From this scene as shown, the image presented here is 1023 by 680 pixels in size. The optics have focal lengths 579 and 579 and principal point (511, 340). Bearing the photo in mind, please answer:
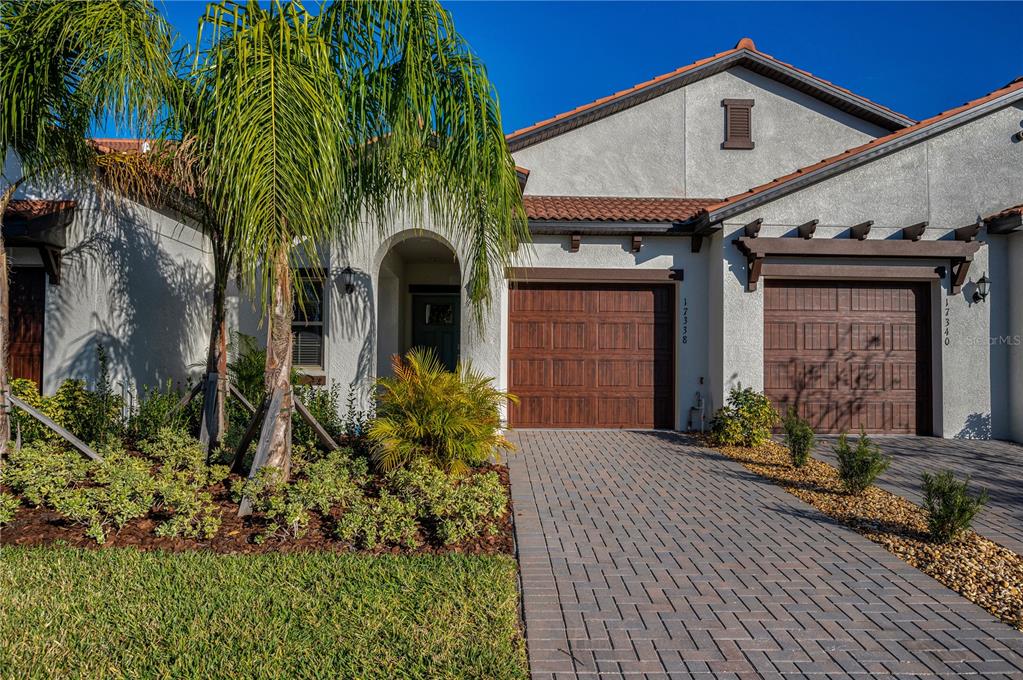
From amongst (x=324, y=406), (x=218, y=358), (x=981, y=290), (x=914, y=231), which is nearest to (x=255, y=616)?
(x=218, y=358)

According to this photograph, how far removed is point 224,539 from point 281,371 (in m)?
1.52

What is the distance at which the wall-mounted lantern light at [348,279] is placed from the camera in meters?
9.08

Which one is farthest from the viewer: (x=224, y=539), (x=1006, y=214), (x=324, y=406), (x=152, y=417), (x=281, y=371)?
(x=1006, y=214)

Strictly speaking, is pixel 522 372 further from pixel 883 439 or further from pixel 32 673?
pixel 32 673

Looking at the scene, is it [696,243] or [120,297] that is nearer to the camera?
[120,297]

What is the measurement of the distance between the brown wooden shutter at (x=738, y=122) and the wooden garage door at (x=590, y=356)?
4.03 metres

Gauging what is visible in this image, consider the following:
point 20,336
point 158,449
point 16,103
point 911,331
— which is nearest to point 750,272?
point 911,331

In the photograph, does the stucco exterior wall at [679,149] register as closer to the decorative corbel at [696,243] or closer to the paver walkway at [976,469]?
the decorative corbel at [696,243]

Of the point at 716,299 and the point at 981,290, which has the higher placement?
the point at 981,290

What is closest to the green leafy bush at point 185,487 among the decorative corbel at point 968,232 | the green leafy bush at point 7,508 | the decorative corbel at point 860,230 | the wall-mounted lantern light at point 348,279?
the green leafy bush at point 7,508

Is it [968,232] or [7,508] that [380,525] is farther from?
[968,232]

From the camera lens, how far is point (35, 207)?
7.91 m

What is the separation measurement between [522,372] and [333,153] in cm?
622

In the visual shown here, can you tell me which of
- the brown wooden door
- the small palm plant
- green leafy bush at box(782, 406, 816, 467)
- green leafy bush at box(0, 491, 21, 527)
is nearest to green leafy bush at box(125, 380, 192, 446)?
the brown wooden door
